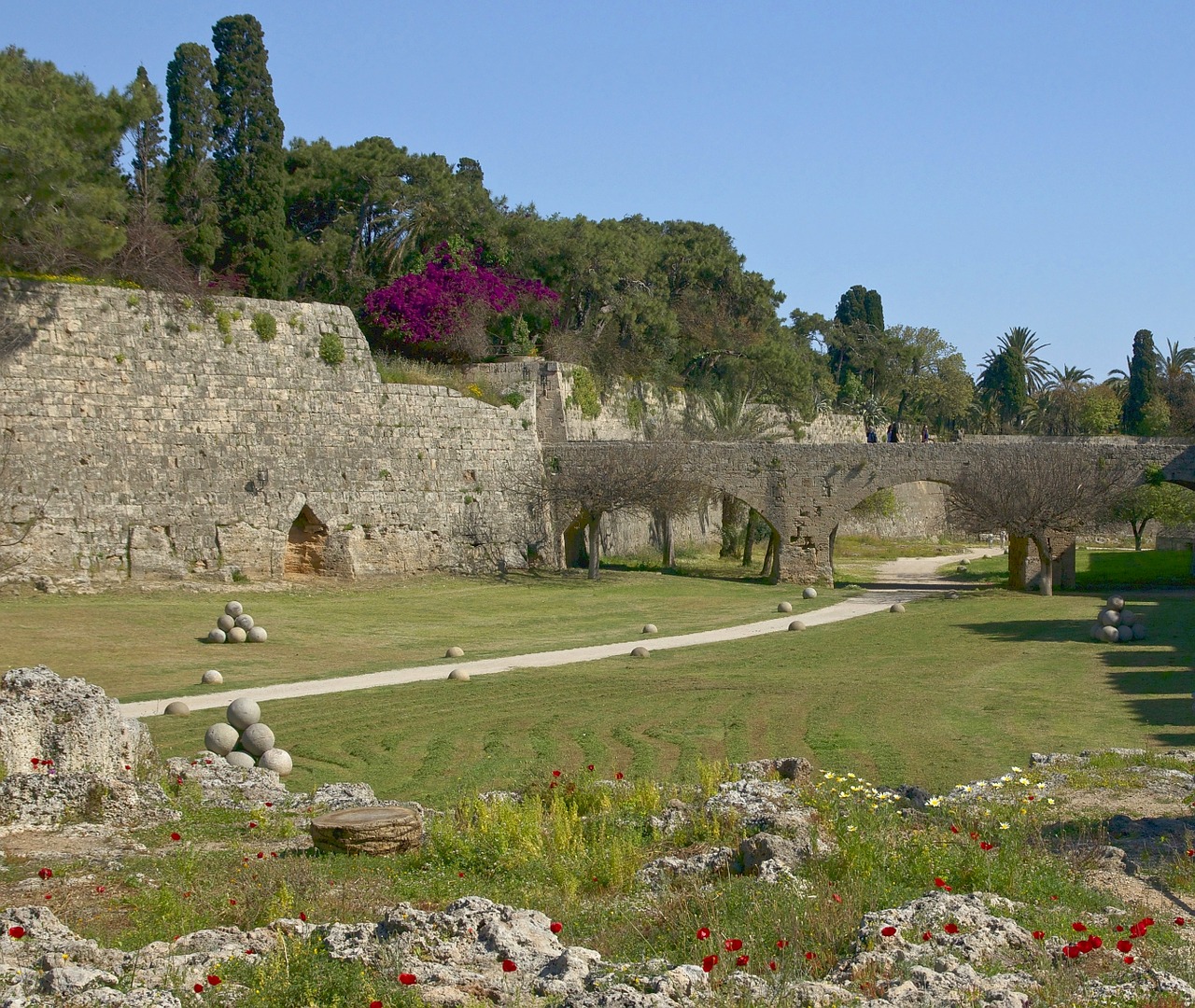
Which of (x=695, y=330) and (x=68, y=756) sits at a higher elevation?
(x=695, y=330)

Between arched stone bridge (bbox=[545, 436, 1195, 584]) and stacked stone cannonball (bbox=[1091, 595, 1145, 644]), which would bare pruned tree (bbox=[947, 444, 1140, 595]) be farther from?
stacked stone cannonball (bbox=[1091, 595, 1145, 644])

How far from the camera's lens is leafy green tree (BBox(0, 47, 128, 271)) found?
24.3 m

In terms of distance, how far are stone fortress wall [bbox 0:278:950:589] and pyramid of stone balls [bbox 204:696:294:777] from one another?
14.2 meters

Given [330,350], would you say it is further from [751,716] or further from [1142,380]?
[1142,380]

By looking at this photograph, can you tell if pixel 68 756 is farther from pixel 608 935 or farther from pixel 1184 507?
pixel 1184 507

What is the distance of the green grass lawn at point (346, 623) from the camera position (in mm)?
19859

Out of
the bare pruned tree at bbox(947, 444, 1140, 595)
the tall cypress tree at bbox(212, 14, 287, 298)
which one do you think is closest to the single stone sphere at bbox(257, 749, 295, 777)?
the bare pruned tree at bbox(947, 444, 1140, 595)

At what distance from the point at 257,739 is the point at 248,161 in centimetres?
2657

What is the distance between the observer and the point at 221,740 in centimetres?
1295

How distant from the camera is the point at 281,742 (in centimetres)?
1420

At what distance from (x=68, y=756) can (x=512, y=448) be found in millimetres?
24767

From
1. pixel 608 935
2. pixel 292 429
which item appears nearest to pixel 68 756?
pixel 608 935

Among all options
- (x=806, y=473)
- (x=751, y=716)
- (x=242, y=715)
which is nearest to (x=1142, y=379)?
(x=806, y=473)

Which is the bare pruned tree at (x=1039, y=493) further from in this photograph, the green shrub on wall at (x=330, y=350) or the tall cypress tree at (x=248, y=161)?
the tall cypress tree at (x=248, y=161)
